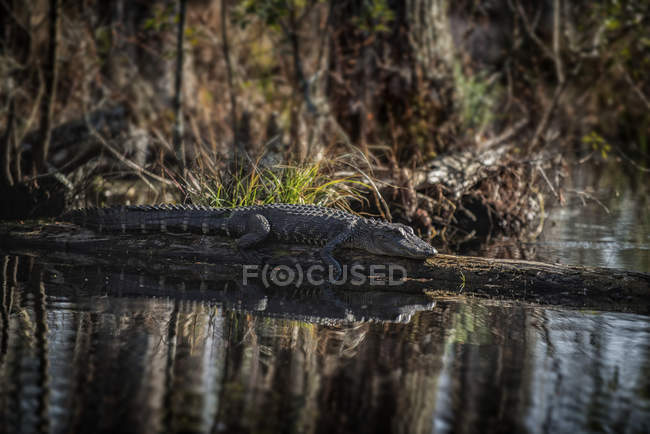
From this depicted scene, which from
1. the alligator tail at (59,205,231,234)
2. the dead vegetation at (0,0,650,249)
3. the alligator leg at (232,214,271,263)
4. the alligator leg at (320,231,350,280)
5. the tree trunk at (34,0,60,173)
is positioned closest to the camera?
the alligator leg at (320,231,350,280)

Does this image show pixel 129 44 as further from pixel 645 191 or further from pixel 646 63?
pixel 646 63

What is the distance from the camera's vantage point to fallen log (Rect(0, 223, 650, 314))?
5.38 m

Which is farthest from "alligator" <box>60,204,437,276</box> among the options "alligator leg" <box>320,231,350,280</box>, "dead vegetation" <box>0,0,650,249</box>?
"dead vegetation" <box>0,0,650,249</box>

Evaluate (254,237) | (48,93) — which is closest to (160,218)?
(254,237)

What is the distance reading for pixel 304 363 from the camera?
3.86m

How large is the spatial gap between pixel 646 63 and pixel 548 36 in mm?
3752

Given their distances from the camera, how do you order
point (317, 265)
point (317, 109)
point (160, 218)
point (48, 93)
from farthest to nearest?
point (317, 109)
point (48, 93)
point (160, 218)
point (317, 265)

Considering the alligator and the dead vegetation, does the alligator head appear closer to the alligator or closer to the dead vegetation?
the alligator

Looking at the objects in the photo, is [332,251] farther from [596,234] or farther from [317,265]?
[596,234]

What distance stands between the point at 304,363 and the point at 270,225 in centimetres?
261

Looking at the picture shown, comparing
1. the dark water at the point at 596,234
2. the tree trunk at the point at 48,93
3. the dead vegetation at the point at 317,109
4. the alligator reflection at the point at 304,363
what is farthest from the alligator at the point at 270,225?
the tree trunk at the point at 48,93

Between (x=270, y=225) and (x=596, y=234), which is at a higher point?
(x=270, y=225)

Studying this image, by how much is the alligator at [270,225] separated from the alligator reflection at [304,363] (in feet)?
1.95

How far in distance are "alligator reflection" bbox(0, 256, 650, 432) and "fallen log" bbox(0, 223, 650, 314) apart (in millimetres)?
325
